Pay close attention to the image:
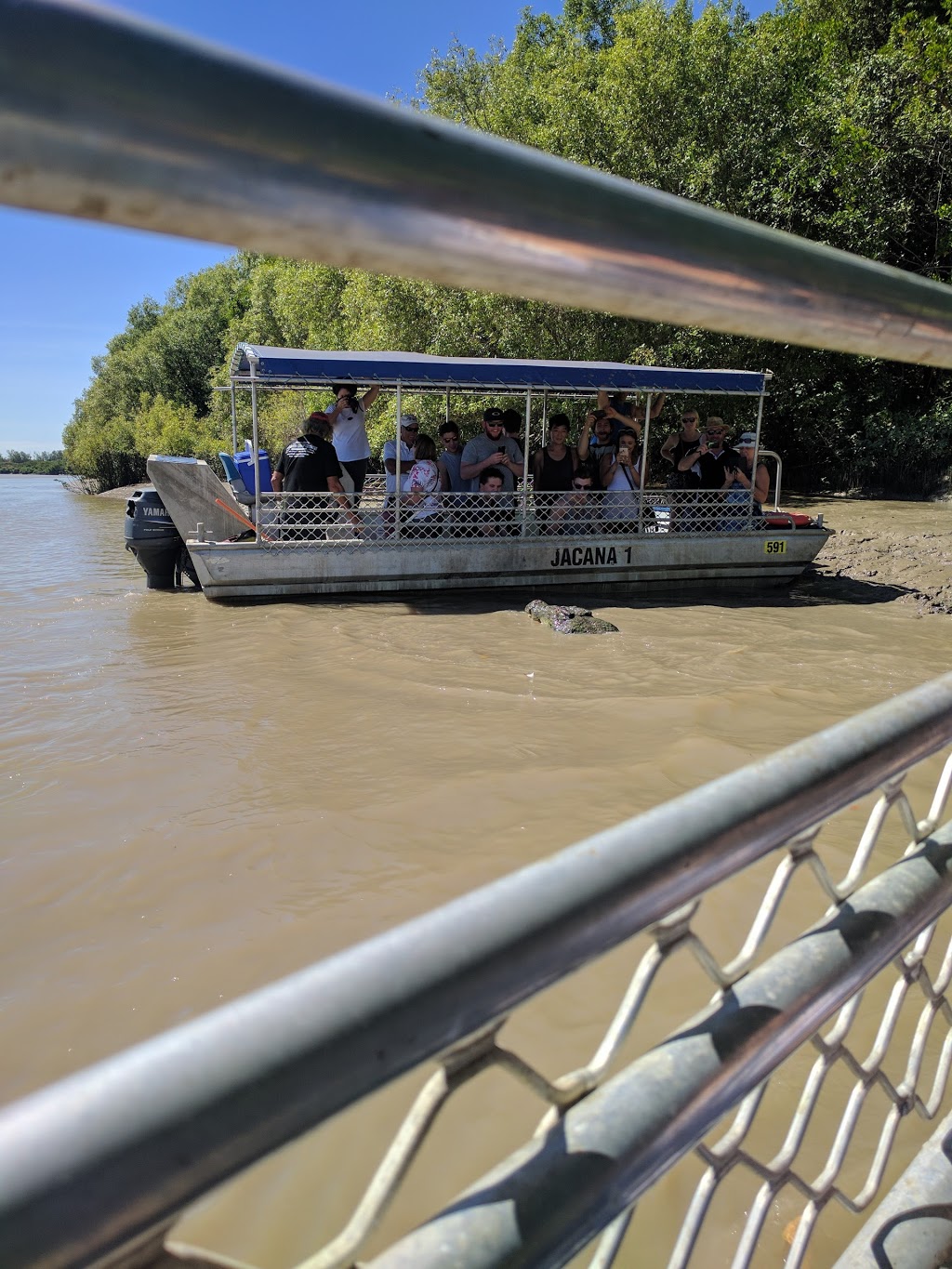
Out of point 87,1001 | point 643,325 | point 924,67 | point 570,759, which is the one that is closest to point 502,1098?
point 87,1001

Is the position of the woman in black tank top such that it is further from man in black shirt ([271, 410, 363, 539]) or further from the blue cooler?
the blue cooler

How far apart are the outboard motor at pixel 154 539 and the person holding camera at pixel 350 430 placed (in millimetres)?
2207

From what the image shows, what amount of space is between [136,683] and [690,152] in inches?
620

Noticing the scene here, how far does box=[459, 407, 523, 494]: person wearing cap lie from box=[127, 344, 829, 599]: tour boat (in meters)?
0.33

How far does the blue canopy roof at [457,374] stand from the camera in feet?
31.9

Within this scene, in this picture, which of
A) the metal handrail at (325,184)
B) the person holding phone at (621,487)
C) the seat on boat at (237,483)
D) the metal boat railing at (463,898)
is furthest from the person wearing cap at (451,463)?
the metal handrail at (325,184)

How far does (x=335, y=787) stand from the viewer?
4770 millimetres

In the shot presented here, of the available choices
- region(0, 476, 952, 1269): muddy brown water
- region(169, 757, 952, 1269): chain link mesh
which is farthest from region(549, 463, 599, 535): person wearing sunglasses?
region(169, 757, 952, 1269): chain link mesh

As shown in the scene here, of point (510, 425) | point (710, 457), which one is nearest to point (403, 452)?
point (510, 425)

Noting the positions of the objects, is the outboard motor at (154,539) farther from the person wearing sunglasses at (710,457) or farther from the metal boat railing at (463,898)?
the metal boat railing at (463,898)

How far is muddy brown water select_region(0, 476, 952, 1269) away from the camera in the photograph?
2717 mm

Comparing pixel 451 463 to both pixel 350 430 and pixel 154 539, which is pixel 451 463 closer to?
pixel 350 430

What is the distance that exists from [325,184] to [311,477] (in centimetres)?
1009

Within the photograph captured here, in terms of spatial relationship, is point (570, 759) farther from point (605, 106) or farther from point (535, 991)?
point (605, 106)
